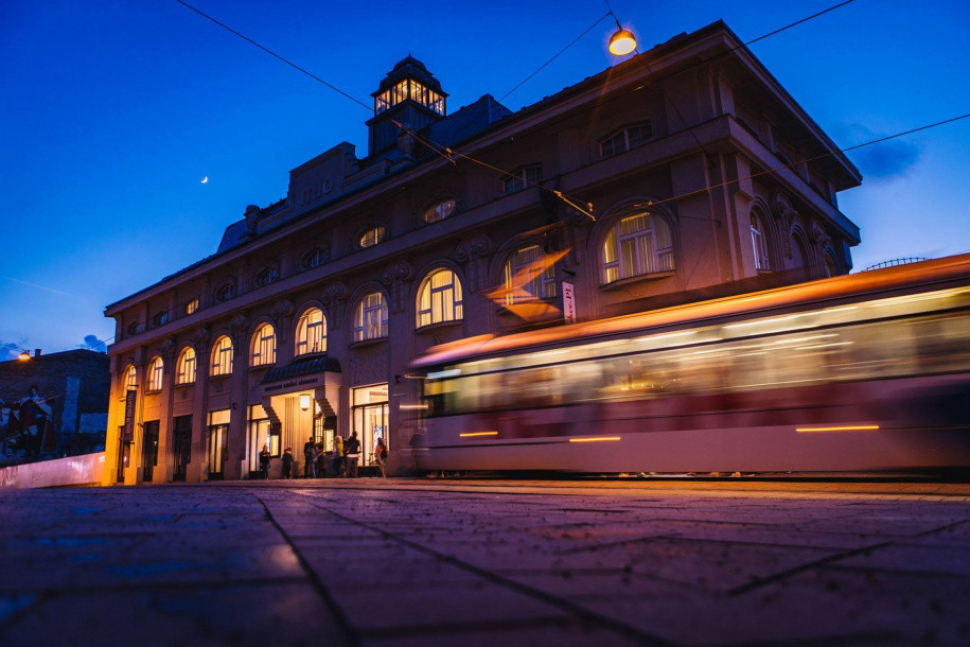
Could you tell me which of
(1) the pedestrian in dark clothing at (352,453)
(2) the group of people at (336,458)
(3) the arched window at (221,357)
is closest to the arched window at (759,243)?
(2) the group of people at (336,458)

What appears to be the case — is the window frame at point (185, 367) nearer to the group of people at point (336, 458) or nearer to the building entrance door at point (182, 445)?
the building entrance door at point (182, 445)

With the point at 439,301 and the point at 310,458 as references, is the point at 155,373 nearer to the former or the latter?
the point at 310,458

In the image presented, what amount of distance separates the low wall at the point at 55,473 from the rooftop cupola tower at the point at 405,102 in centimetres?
1862

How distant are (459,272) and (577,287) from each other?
482 centimetres

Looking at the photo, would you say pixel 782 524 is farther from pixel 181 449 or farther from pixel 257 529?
pixel 181 449

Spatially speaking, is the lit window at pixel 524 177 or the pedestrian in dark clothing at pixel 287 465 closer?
the lit window at pixel 524 177

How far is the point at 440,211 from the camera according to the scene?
22.4m

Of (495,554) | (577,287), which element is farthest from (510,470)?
(495,554)

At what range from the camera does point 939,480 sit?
9211mm

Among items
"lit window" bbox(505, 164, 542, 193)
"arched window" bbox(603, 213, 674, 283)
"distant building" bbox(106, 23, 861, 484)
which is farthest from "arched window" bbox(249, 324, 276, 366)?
"arched window" bbox(603, 213, 674, 283)

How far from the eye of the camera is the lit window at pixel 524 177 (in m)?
19.9

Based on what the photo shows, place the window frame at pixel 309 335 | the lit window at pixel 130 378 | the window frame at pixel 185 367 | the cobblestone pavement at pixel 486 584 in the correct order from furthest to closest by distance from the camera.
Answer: the lit window at pixel 130 378 < the window frame at pixel 185 367 < the window frame at pixel 309 335 < the cobblestone pavement at pixel 486 584

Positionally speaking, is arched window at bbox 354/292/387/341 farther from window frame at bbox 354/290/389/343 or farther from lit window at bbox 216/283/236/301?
lit window at bbox 216/283/236/301

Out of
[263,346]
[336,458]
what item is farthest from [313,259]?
[336,458]
